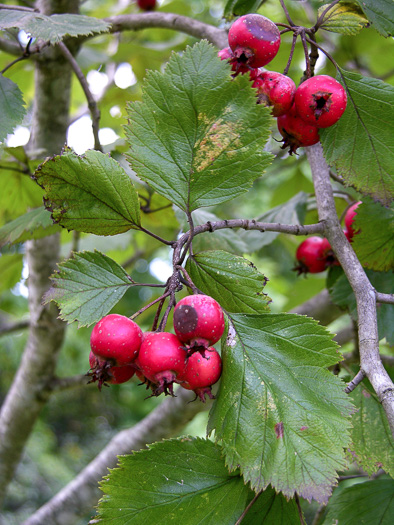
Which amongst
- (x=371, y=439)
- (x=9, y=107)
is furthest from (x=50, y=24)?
(x=371, y=439)

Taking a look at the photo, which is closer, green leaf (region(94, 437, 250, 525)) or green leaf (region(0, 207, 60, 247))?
green leaf (region(94, 437, 250, 525))

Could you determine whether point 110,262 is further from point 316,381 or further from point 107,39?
point 107,39

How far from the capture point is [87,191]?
1.90ft

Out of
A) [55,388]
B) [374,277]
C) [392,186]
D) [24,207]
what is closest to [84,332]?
[55,388]

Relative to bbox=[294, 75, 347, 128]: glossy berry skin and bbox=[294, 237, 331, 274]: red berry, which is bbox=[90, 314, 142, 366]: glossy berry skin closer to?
bbox=[294, 75, 347, 128]: glossy berry skin

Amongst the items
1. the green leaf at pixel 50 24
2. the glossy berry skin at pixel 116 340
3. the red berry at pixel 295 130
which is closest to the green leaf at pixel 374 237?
the red berry at pixel 295 130

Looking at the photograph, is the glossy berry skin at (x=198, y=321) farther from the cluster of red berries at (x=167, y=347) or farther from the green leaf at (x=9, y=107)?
the green leaf at (x=9, y=107)

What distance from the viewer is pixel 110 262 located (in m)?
0.58

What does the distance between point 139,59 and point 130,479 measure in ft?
5.37

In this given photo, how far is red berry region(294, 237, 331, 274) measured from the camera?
97 cm

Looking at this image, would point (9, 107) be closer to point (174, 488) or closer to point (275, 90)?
point (275, 90)

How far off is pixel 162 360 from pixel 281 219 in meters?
0.73

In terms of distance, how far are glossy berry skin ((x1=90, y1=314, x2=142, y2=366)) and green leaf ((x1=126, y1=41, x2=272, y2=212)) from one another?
0.58ft

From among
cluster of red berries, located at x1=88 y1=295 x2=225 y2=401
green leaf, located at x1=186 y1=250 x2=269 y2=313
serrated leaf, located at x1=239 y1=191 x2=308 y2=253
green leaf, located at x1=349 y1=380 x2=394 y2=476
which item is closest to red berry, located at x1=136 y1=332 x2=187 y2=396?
cluster of red berries, located at x1=88 y1=295 x2=225 y2=401
